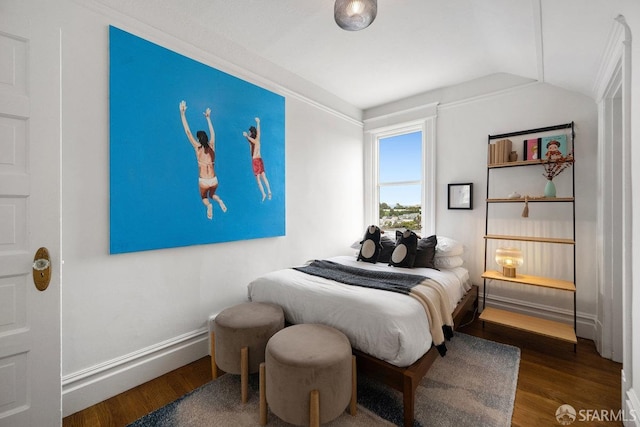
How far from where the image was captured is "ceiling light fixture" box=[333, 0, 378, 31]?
5.95 ft

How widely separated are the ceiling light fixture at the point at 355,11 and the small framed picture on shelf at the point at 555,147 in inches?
84.0

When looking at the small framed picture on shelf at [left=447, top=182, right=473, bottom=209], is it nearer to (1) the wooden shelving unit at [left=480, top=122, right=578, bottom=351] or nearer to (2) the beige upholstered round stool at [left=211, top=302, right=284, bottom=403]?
(1) the wooden shelving unit at [left=480, top=122, right=578, bottom=351]

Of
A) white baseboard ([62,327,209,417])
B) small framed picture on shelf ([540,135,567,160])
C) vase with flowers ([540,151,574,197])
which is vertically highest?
small framed picture on shelf ([540,135,567,160])

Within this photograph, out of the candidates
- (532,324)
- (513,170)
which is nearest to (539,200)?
(513,170)

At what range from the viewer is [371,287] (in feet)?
6.83

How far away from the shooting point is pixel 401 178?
392cm

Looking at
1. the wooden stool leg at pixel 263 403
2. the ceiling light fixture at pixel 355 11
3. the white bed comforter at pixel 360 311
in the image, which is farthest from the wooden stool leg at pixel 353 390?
the ceiling light fixture at pixel 355 11

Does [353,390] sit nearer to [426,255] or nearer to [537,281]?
[426,255]

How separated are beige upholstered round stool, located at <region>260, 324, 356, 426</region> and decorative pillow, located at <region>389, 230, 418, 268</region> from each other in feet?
4.58

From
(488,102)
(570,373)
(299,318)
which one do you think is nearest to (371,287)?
(299,318)

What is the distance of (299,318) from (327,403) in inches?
27.2

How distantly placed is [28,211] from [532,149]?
12.8 ft

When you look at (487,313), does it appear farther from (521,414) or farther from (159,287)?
(159,287)

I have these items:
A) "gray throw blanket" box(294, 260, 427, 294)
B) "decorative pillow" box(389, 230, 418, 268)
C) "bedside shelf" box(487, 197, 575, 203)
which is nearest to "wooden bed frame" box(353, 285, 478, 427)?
"gray throw blanket" box(294, 260, 427, 294)
